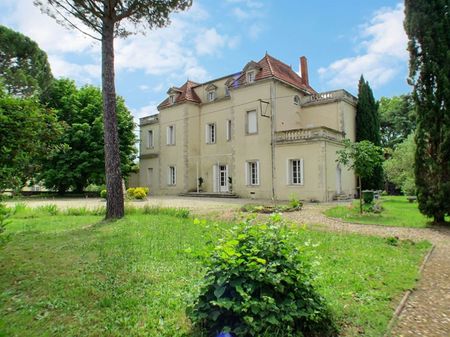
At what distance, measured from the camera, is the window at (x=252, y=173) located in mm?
21672

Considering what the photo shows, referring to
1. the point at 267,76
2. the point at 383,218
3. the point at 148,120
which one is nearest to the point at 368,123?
the point at 267,76

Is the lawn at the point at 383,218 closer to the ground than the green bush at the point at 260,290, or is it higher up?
closer to the ground

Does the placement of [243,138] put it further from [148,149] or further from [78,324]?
[78,324]

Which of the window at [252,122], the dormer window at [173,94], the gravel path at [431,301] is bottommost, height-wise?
the gravel path at [431,301]

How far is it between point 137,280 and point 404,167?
20.1 metres

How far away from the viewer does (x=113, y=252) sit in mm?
5855

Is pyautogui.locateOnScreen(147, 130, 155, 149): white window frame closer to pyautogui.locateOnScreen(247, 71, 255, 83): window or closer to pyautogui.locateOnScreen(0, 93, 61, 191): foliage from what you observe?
pyautogui.locateOnScreen(247, 71, 255, 83): window

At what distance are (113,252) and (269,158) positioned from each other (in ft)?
51.9

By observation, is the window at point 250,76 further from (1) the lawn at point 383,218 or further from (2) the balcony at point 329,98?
(1) the lawn at point 383,218

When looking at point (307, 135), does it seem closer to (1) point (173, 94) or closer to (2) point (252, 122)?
(2) point (252, 122)

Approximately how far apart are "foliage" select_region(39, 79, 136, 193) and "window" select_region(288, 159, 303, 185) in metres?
14.6

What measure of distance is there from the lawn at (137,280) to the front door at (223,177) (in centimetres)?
1724

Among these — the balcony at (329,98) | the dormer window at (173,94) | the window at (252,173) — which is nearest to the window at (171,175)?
the dormer window at (173,94)

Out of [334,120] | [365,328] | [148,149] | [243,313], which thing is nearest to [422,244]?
[365,328]
